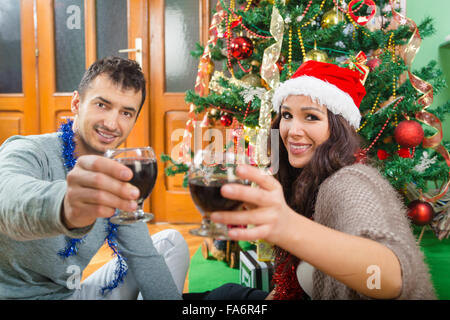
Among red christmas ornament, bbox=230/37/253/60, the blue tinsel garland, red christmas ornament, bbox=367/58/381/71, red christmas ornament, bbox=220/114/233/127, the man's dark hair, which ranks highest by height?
red christmas ornament, bbox=230/37/253/60

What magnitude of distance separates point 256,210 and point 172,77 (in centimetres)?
294

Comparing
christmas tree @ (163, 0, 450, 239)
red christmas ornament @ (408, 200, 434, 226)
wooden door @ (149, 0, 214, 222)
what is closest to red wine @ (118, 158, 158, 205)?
Answer: christmas tree @ (163, 0, 450, 239)

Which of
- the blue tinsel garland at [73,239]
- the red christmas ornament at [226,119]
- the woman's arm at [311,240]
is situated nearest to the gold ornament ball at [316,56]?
the red christmas ornament at [226,119]

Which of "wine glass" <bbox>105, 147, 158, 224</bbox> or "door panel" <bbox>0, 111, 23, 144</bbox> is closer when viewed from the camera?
"wine glass" <bbox>105, 147, 158, 224</bbox>

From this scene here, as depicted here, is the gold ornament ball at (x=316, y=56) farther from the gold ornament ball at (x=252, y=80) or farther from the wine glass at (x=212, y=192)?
the wine glass at (x=212, y=192)

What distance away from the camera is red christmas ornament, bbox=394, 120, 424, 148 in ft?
6.19

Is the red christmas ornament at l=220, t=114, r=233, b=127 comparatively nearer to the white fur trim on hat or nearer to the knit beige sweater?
the white fur trim on hat

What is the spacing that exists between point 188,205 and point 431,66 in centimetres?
230

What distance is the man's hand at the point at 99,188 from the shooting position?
54 centimetres

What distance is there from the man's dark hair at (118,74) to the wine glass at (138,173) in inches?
18.7

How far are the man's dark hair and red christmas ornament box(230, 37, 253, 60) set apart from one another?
972 mm

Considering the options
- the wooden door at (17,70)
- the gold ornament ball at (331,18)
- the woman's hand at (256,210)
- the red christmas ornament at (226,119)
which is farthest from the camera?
the wooden door at (17,70)
